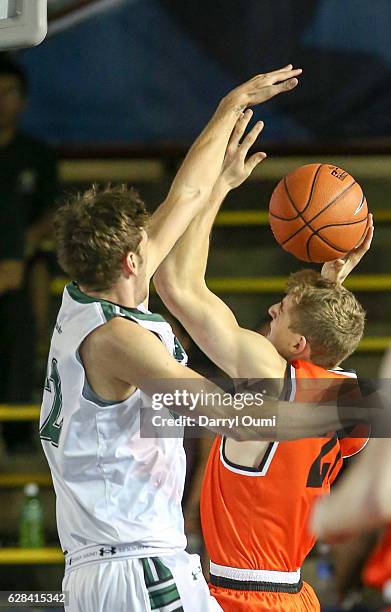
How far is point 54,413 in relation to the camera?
2.36m

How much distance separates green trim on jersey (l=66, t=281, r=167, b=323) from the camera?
228 centimetres

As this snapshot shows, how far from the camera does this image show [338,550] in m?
1.26

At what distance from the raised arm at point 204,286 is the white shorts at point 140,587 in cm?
68

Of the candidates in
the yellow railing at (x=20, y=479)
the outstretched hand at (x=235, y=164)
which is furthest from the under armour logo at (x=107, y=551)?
the yellow railing at (x=20, y=479)

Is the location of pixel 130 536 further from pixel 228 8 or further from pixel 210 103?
pixel 228 8

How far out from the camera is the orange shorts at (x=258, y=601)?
102 inches

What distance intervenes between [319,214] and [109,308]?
0.99 metres

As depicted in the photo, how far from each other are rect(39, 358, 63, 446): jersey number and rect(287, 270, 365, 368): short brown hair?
72 cm

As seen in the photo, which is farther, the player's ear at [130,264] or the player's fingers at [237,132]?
the player's fingers at [237,132]

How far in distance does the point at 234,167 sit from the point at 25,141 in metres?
2.15

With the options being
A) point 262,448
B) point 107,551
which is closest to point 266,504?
point 262,448

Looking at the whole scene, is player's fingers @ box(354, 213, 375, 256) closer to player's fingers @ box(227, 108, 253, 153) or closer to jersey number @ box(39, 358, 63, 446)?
player's fingers @ box(227, 108, 253, 153)

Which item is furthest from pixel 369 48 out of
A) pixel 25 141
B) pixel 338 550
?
pixel 338 550

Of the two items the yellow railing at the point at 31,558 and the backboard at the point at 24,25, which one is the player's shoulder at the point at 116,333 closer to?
the backboard at the point at 24,25
